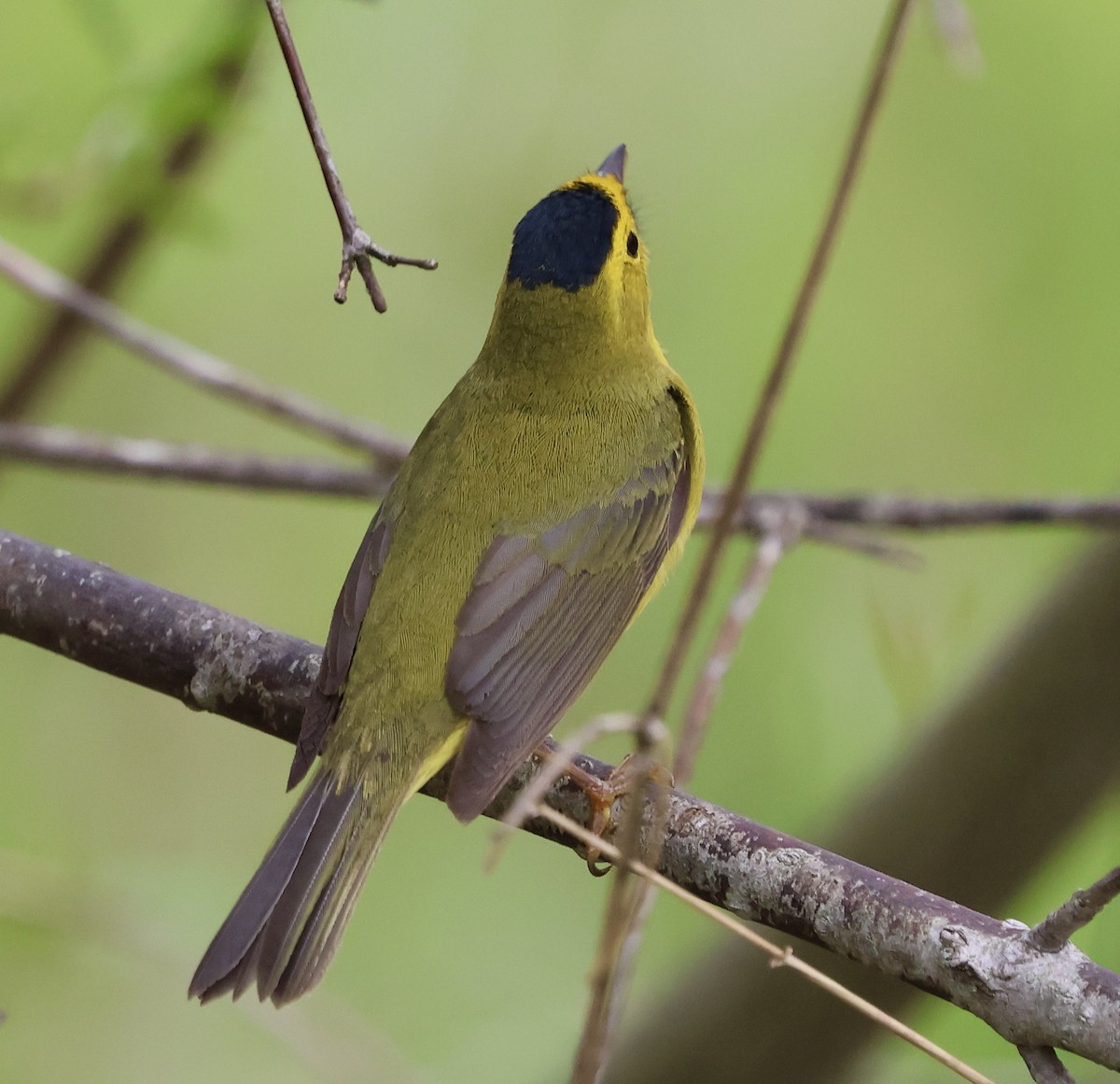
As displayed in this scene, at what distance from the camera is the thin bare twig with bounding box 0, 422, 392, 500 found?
4.48m

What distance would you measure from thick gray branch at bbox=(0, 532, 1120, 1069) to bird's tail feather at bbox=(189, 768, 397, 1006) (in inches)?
11.3

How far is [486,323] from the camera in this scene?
23.8 ft

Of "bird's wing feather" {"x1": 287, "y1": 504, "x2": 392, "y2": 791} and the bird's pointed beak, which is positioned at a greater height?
the bird's pointed beak

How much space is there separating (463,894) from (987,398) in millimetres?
3408

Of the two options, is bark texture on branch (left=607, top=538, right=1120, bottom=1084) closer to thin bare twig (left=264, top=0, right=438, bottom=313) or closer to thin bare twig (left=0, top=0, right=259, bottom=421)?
thin bare twig (left=264, top=0, right=438, bottom=313)

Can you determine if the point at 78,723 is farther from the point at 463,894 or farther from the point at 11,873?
the point at 11,873

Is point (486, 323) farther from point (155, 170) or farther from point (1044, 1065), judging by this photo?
point (1044, 1065)

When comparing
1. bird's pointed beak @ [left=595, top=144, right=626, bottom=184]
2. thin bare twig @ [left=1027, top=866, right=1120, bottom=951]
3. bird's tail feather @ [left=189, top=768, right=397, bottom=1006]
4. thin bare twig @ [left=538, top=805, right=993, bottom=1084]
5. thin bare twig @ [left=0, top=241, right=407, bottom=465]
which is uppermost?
bird's pointed beak @ [left=595, top=144, right=626, bottom=184]

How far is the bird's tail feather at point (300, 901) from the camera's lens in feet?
9.19

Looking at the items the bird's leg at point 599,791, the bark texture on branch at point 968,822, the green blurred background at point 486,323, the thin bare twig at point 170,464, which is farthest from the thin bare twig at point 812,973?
the green blurred background at point 486,323

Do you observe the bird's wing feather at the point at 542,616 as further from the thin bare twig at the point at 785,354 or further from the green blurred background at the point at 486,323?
the green blurred background at the point at 486,323

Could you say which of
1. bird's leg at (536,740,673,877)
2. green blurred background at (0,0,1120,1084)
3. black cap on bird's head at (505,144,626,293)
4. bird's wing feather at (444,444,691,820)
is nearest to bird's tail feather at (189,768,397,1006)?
bird's wing feather at (444,444,691,820)

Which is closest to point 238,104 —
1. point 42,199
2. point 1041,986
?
point 42,199

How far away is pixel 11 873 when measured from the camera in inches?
173
